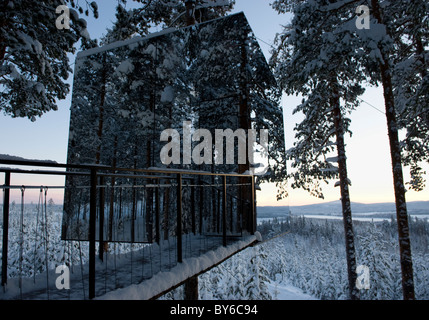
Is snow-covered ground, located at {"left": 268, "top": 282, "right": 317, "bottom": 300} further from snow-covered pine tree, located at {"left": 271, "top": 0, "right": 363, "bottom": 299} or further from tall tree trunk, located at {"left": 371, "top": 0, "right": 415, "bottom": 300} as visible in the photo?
tall tree trunk, located at {"left": 371, "top": 0, "right": 415, "bottom": 300}

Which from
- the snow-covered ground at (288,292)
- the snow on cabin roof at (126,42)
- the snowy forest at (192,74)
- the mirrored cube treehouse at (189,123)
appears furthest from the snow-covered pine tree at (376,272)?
the snow on cabin roof at (126,42)

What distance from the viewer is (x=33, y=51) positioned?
21.3 feet

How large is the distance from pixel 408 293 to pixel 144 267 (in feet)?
27.9

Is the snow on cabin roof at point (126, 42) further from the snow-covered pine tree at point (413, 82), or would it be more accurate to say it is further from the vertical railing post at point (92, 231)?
the vertical railing post at point (92, 231)

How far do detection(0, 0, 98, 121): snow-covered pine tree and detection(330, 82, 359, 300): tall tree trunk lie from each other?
9.29 m

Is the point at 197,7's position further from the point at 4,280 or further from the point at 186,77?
the point at 4,280

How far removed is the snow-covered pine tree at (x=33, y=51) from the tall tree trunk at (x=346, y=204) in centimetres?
929

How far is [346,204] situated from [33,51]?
1137cm

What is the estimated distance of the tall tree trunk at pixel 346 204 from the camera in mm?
10172

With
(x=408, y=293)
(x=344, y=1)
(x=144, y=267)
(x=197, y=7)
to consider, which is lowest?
(x=408, y=293)

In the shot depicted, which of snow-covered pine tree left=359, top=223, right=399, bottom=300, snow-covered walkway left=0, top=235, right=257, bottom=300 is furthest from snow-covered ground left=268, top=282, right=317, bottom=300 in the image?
snow-covered walkway left=0, top=235, right=257, bottom=300

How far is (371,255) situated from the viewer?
26641 millimetres

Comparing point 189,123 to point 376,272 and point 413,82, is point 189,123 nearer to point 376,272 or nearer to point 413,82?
point 413,82
